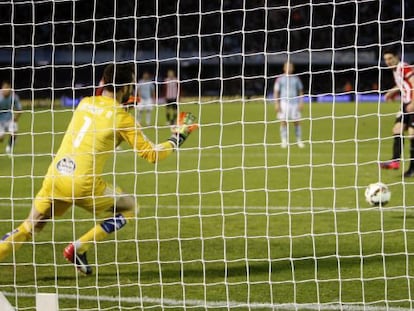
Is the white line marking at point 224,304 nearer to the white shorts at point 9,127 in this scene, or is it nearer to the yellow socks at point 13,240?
the yellow socks at point 13,240

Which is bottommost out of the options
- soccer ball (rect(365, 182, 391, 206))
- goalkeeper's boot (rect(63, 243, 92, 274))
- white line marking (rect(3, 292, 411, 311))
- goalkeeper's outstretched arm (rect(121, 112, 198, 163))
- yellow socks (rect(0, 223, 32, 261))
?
white line marking (rect(3, 292, 411, 311))

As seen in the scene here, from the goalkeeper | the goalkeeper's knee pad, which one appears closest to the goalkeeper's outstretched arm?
the goalkeeper

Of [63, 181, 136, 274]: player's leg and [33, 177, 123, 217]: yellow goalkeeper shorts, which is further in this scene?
[63, 181, 136, 274]: player's leg

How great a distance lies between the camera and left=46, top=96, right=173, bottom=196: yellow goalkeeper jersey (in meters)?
6.67

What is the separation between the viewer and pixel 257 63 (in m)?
41.2

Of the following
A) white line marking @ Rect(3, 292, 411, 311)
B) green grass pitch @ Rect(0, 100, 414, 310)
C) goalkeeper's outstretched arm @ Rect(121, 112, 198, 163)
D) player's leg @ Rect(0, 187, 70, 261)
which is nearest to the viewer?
white line marking @ Rect(3, 292, 411, 311)

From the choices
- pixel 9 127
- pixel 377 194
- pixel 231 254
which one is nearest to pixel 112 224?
pixel 231 254

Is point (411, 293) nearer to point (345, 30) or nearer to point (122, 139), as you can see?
point (122, 139)

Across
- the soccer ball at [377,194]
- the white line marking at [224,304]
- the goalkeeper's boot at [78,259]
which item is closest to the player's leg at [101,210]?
the goalkeeper's boot at [78,259]

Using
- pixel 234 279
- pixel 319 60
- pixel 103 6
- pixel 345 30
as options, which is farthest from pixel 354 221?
pixel 319 60

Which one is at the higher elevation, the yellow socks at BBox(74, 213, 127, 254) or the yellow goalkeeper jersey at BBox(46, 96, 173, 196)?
the yellow goalkeeper jersey at BBox(46, 96, 173, 196)

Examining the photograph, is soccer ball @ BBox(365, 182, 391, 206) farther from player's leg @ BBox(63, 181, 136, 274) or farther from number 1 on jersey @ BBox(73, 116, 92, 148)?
number 1 on jersey @ BBox(73, 116, 92, 148)

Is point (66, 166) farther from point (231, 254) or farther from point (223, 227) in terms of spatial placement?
point (231, 254)

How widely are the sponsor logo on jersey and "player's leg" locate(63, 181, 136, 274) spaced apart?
0.79 feet
